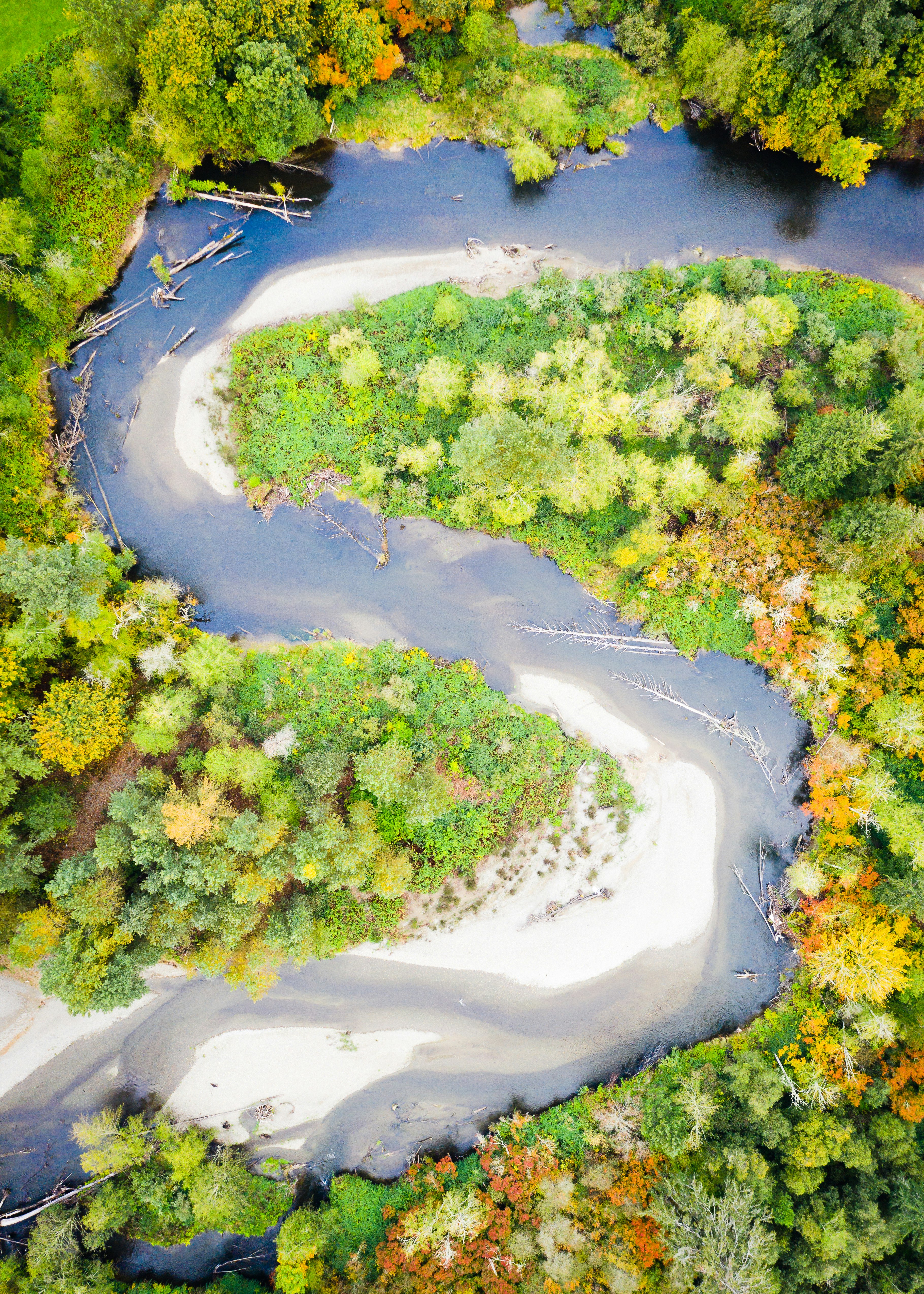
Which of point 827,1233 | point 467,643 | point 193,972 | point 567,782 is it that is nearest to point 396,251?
point 467,643

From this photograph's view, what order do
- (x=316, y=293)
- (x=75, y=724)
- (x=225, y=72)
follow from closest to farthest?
(x=225, y=72) < (x=75, y=724) < (x=316, y=293)

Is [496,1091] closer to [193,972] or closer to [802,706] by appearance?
[193,972]

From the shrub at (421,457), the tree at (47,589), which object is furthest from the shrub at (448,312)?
the tree at (47,589)

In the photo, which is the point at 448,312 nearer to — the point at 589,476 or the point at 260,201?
the point at 589,476

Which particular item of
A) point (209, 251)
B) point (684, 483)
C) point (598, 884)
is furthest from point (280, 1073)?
point (209, 251)

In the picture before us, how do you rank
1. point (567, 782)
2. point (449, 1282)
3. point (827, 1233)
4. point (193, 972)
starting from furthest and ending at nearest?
1. point (567, 782)
2. point (193, 972)
3. point (449, 1282)
4. point (827, 1233)

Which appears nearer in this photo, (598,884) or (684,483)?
(684,483)

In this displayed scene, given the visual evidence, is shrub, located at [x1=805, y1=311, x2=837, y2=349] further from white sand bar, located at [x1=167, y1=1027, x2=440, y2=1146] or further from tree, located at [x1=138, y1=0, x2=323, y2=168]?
white sand bar, located at [x1=167, y1=1027, x2=440, y2=1146]
